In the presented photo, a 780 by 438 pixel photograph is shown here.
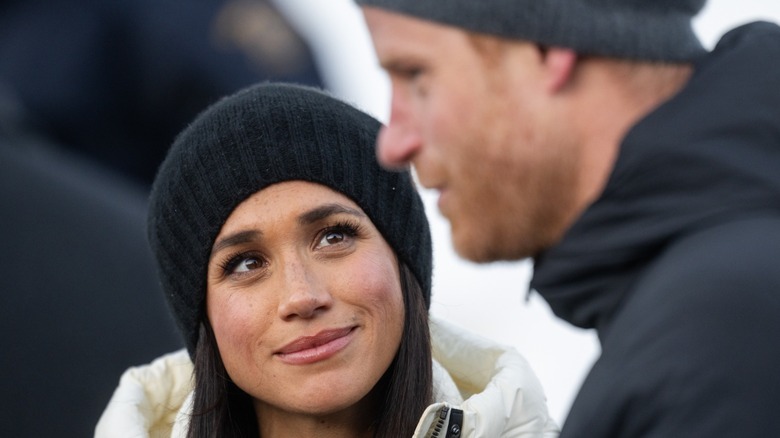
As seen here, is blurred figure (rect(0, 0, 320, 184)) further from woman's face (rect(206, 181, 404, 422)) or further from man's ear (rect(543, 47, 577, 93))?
man's ear (rect(543, 47, 577, 93))

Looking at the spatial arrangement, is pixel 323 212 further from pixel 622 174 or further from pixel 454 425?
pixel 622 174

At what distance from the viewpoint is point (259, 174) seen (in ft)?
10.0

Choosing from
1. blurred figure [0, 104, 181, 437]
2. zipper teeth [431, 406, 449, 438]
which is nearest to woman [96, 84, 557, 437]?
zipper teeth [431, 406, 449, 438]

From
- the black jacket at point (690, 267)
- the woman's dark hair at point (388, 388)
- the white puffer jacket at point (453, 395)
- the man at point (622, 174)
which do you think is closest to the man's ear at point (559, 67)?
the man at point (622, 174)

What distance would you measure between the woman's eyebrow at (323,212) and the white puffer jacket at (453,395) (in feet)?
1.37

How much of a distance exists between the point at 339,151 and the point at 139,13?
8.30 feet

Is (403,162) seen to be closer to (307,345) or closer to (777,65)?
(777,65)

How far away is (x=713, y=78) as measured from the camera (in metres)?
1.90

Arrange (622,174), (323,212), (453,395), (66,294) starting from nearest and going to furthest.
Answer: (622,174)
(323,212)
(453,395)
(66,294)

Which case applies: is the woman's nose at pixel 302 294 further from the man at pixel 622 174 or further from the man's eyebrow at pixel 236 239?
the man at pixel 622 174

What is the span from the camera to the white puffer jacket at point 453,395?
2.96 meters

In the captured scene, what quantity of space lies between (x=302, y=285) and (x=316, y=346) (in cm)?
12

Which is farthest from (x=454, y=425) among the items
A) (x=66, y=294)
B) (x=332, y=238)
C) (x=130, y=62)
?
(x=130, y=62)

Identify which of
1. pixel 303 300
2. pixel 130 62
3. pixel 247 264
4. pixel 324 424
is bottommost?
pixel 324 424
